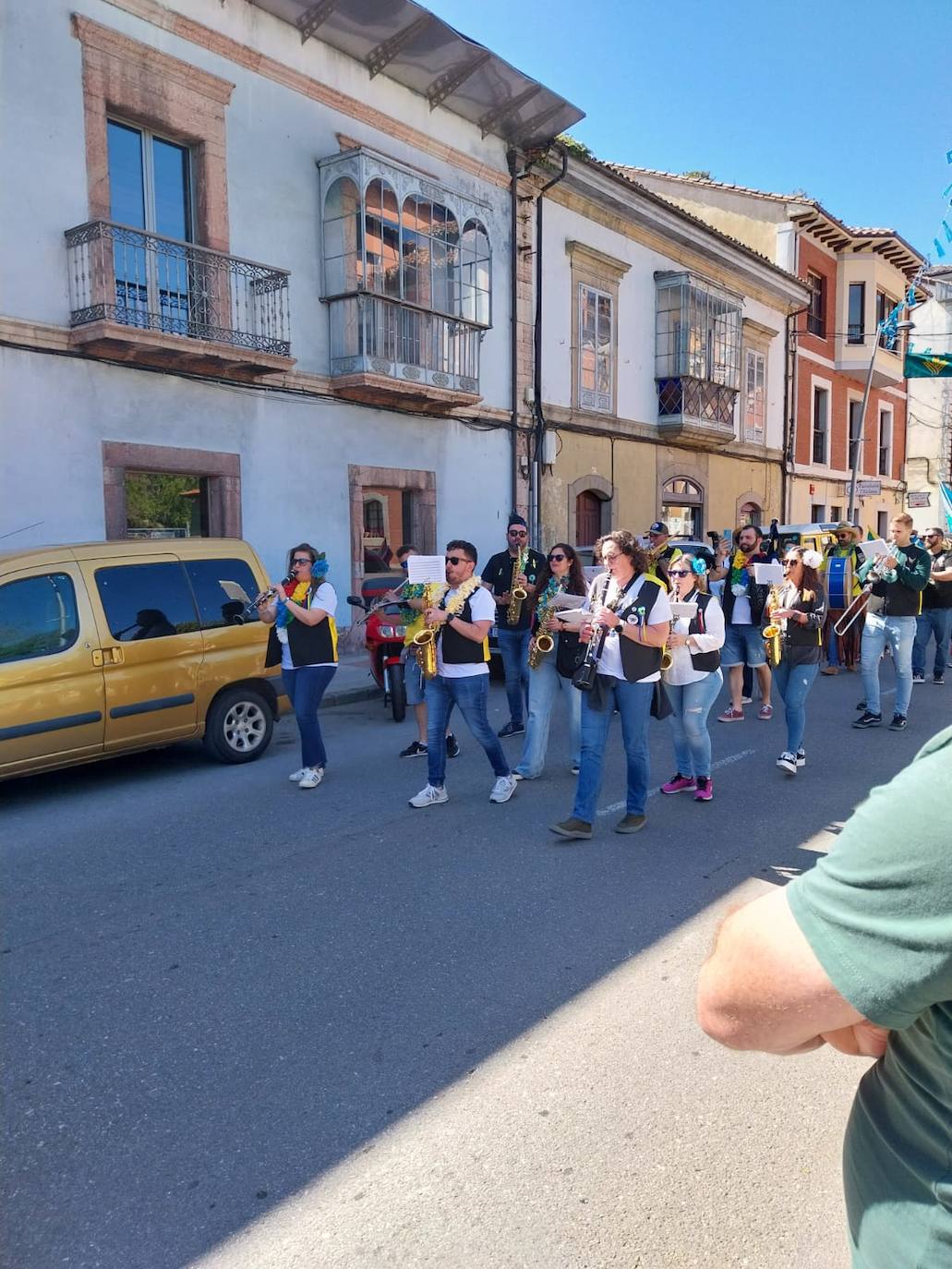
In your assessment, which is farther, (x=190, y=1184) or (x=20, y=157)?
(x=20, y=157)

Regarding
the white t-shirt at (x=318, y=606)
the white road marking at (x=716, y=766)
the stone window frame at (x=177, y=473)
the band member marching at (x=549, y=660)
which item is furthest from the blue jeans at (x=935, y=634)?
the stone window frame at (x=177, y=473)

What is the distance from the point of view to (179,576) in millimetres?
7398

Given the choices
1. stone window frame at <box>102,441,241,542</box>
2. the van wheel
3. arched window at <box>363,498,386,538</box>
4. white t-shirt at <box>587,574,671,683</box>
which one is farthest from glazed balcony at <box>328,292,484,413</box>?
white t-shirt at <box>587,574,671,683</box>

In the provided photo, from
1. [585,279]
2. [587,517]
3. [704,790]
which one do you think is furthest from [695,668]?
[585,279]

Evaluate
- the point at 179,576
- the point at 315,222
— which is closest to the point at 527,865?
the point at 179,576

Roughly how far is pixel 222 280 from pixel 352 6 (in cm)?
431

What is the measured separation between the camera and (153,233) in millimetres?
10625

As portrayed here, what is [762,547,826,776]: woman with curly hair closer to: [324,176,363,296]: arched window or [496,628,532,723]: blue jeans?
[496,628,532,723]: blue jeans

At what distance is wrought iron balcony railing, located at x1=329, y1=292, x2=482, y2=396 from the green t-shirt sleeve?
41.7ft

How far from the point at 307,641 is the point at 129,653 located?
135 cm

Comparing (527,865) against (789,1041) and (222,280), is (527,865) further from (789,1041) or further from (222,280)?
(222,280)

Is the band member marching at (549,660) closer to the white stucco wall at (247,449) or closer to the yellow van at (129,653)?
the yellow van at (129,653)

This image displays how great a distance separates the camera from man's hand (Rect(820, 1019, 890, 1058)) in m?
1.10

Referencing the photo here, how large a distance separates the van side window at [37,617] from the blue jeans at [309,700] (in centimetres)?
154
